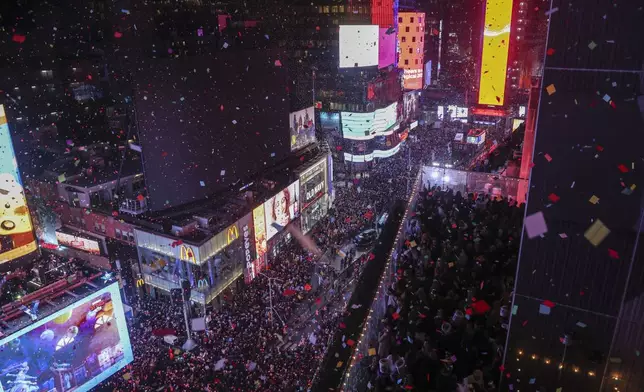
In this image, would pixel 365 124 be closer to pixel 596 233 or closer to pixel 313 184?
pixel 313 184

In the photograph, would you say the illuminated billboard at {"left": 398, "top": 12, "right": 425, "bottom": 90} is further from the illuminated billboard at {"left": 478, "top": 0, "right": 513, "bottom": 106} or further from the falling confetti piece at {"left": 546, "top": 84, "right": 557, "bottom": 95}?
the falling confetti piece at {"left": 546, "top": 84, "right": 557, "bottom": 95}

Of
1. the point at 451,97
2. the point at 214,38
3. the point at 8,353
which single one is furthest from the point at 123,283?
the point at 451,97

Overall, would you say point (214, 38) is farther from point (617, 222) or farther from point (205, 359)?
point (617, 222)

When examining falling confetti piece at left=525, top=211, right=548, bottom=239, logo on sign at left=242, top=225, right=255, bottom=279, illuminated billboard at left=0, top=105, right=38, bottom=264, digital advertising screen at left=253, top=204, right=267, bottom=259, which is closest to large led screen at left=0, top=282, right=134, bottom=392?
logo on sign at left=242, top=225, right=255, bottom=279

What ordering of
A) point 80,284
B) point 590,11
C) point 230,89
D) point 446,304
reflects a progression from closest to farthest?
1. point 590,11
2. point 446,304
3. point 80,284
4. point 230,89

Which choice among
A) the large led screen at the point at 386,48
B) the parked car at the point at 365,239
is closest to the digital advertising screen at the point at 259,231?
the parked car at the point at 365,239

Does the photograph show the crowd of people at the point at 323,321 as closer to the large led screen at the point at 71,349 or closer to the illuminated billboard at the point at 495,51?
the large led screen at the point at 71,349
